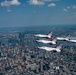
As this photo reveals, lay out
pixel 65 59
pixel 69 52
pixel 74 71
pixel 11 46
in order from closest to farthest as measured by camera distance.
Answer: pixel 74 71, pixel 65 59, pixel 69 52, pixel 11 46

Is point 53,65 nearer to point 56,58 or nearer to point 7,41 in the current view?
point 56,58

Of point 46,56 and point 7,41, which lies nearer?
point 46,56

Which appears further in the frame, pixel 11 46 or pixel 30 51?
pixel 11 46

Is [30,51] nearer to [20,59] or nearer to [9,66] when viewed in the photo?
[20,59]

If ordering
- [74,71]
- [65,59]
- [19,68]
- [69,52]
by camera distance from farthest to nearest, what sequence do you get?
[69,52] < [65,59] < [19,68] < [74,71]

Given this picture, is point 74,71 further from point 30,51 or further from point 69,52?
point 30,51

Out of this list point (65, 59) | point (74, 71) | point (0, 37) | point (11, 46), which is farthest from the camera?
point (0, 37)

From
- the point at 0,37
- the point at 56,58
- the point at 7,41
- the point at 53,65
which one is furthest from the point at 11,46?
the point at 53,65

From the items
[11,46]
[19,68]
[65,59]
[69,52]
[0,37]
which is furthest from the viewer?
[0,37]

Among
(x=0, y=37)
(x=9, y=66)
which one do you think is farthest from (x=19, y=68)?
(x=0, y=37)
